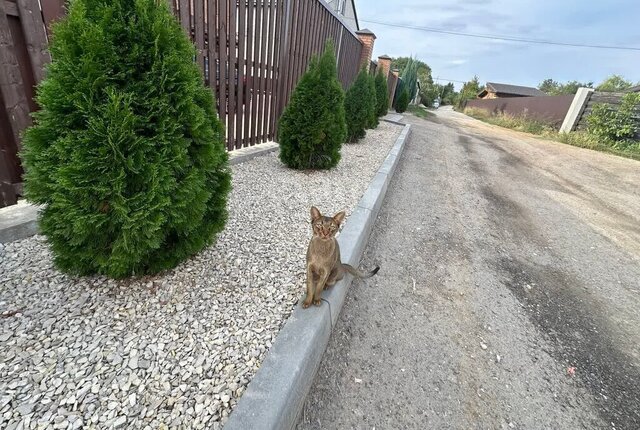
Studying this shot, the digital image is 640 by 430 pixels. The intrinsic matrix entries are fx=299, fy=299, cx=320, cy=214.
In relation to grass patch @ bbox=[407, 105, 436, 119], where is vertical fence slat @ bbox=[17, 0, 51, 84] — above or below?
above

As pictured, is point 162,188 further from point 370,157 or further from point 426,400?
point 370,157

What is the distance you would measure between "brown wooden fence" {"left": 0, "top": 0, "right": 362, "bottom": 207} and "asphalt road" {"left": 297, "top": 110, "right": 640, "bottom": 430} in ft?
7.99

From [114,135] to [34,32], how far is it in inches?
71.9

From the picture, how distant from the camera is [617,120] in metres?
13.6

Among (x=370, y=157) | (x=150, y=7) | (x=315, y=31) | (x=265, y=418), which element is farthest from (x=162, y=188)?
(x=315, y=31)

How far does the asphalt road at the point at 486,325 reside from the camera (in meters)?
1.78

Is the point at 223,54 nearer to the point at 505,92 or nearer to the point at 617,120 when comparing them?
the point at 617,120

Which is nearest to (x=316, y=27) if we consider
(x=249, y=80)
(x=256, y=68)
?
→ (x=256, y=68)

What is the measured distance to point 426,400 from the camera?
1.79 m

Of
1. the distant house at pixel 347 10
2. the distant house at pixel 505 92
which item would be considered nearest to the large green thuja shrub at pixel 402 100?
the distant house at pixel 347 10

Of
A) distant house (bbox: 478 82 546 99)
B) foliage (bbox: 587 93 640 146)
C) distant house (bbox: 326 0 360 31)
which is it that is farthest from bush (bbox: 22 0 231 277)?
distant house (bbox: 478 82 546 99)

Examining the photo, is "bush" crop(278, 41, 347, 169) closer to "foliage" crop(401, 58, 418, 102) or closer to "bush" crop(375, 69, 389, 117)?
"bush" crop(375, 69, 389, 117)

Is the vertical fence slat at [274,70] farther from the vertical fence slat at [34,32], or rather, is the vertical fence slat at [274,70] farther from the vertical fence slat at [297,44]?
the vertical fence slat at [34,32]

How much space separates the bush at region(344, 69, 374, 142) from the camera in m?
7.95
